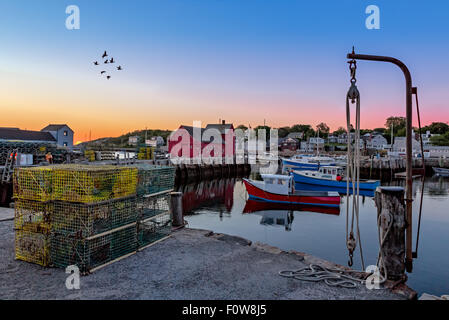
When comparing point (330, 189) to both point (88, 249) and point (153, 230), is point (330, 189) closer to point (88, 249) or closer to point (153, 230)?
point (153, 230)

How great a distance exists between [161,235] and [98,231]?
2461mm

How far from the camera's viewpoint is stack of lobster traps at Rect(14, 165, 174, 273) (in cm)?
625

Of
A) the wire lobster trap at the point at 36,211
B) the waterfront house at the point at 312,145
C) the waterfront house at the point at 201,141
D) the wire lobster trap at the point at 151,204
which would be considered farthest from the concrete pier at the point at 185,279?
the waterfront house at the point at 312,145

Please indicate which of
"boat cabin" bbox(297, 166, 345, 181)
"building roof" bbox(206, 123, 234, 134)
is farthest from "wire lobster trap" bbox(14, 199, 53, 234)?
"building roof" bbox(206, 123, 234, 134)

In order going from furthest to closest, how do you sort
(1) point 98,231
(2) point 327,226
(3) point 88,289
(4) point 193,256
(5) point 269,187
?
(5) point 269,187
(2) point 327,226
(4) point 193,256
(1) point 98,231
(3) point 88,289

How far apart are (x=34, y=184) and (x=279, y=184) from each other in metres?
21.2

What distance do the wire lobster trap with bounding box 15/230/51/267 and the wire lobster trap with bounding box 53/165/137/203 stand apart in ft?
3.45

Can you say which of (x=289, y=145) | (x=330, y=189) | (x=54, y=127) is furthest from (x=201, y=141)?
(x=289, y=145)

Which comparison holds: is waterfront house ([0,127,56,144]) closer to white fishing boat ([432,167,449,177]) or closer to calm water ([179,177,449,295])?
calm water ([179,177,449,295])

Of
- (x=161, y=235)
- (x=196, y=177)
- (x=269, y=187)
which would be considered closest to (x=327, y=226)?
(x=269, y=187)
